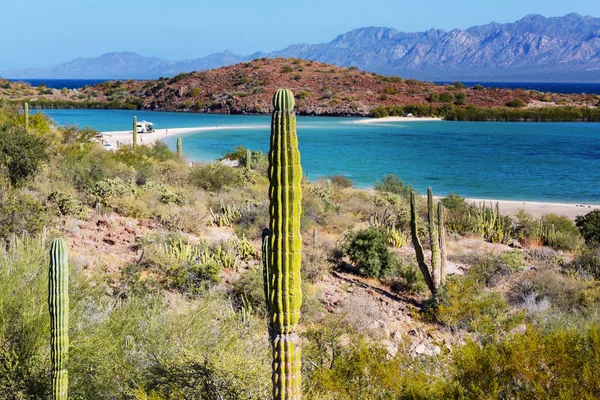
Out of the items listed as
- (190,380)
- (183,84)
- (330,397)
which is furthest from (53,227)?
(183,84)

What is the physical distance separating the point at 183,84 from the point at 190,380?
90843mm

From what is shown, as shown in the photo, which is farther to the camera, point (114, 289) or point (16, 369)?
point (114, 289)

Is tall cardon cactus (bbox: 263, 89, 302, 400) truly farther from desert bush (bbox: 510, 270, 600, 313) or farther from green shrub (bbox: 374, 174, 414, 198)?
green shrub (bbox: 374, 174, 414, 198)

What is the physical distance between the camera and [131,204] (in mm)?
16094

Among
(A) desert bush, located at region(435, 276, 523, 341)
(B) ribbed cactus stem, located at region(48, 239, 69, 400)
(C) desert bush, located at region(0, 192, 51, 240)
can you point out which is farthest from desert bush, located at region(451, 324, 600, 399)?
(C) desert bush, located at region(0, 192, 51, 240)

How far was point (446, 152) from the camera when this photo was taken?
1795 inches

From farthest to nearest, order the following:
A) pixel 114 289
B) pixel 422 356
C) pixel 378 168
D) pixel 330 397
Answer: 1. pixel 378 168
2. pixel 114 289
3. pixel 422 356
4. pixel 330 397

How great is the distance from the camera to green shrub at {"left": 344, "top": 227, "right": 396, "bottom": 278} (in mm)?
13977

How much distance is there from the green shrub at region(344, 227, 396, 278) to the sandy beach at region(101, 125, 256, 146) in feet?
85.1

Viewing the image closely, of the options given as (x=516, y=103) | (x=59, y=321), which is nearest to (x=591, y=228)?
(x=59, y=321)

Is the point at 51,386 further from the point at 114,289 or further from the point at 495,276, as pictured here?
the point at 495,276

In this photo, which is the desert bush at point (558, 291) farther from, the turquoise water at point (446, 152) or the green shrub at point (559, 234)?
the turquoise water at point (446, 152)

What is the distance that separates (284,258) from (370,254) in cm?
845

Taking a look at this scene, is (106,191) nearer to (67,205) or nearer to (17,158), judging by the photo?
(67,205)
